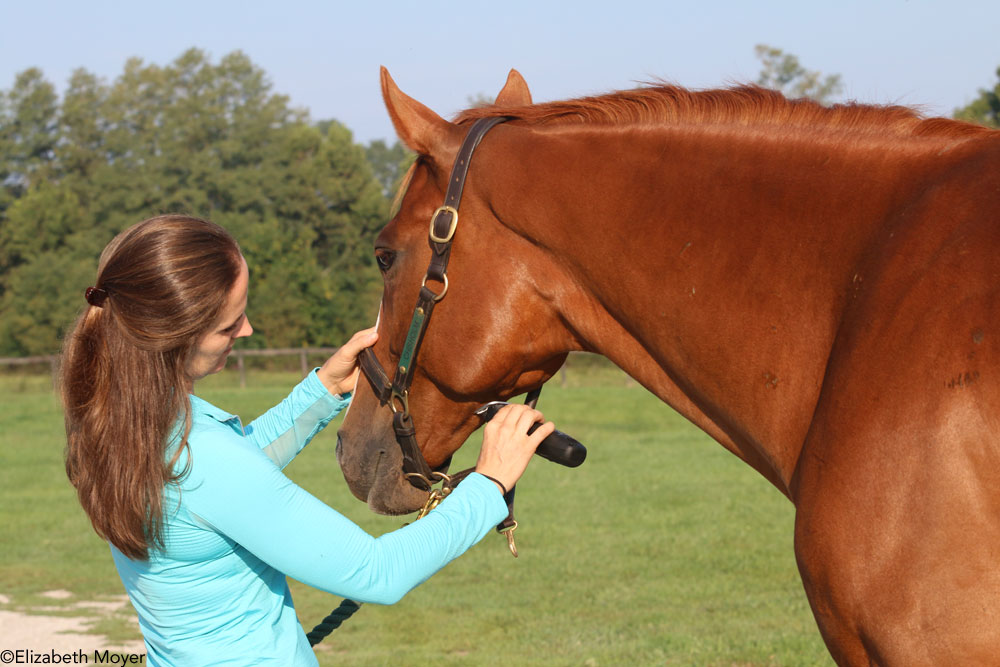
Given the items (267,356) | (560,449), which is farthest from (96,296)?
(267,356)

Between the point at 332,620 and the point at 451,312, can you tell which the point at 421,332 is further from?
the point at 332,620

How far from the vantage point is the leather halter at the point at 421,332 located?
2.41 meters

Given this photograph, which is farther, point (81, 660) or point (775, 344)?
point (81, 660)

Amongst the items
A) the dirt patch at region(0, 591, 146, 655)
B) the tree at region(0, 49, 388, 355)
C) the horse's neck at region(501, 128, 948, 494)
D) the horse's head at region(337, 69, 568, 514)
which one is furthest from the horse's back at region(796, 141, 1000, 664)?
the tree at region(0, 49, 388, 355)

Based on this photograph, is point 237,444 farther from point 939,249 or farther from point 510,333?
point 939,249

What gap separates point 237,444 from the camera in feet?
6.34

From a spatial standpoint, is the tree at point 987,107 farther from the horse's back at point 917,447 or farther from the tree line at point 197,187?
the horse's back at point 917,447

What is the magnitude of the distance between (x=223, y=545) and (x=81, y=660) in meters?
4.34

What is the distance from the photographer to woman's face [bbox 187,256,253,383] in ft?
6.67

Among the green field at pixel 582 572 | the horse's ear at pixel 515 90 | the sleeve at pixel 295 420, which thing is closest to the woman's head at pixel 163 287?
the sleeve at pixel 295 420

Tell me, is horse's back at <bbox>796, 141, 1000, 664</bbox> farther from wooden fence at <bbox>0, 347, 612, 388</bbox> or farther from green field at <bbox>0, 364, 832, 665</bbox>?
wooden fence at <bbox>0, 347, 612, 388</bbox>

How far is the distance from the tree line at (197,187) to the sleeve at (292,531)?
3468 cm

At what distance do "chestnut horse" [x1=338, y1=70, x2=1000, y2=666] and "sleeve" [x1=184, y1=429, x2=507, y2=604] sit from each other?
0.68 metres

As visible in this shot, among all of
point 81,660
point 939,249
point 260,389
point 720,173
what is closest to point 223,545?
point 720,173
